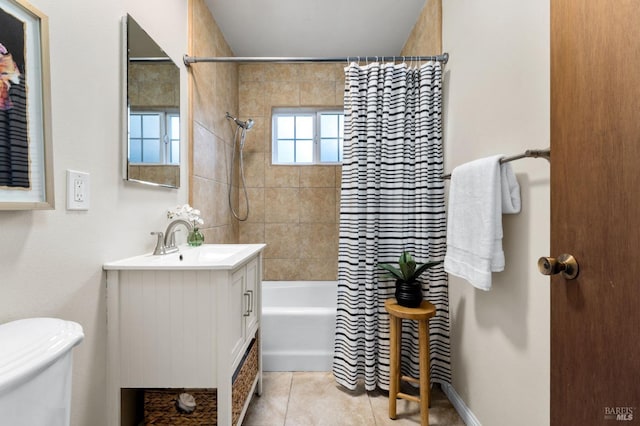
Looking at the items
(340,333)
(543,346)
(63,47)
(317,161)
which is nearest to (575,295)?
(543,346)

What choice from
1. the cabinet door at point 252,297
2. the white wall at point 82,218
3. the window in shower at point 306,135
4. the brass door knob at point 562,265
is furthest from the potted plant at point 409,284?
the window in shower at point 306,135

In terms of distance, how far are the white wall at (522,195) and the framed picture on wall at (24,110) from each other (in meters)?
1.53

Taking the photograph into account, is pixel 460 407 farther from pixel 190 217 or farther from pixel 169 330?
pixel 190 217

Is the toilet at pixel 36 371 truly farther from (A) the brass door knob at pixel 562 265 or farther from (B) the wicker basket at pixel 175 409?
(A) the brass door knob at pixel 562 265

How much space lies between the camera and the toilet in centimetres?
51

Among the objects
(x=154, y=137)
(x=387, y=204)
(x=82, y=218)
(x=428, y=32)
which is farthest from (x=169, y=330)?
(x=428, y=32)

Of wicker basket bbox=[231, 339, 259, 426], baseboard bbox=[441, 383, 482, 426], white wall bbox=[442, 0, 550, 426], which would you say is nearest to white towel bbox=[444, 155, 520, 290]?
white wall bbox=[442, 0, 550, 426]

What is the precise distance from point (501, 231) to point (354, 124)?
1.00 meters

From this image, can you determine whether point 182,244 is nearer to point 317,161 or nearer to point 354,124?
point 354,124

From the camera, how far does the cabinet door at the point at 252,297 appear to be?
4.61 ft

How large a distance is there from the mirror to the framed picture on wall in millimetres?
407

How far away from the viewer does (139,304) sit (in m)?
1.11

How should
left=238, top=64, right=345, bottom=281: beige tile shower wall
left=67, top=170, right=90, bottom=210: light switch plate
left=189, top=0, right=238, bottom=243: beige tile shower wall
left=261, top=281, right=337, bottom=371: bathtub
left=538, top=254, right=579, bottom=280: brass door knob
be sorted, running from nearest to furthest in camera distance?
left=538, top=254, right=579, bottom=280: brass door knob
left=67, top=170, right=90, bottom=210: light switch plate
left=189, top=0, right=238, bottom=243: beige tile shower wall
left=261, top=281, right=337, bottom=371: bathtub
left=238, top=64, right=345, bottom=281: beige tile shower wall

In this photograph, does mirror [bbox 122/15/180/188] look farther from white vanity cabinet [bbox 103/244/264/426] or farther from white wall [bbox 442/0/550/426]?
white wall [bbox 442/0/550/426]
